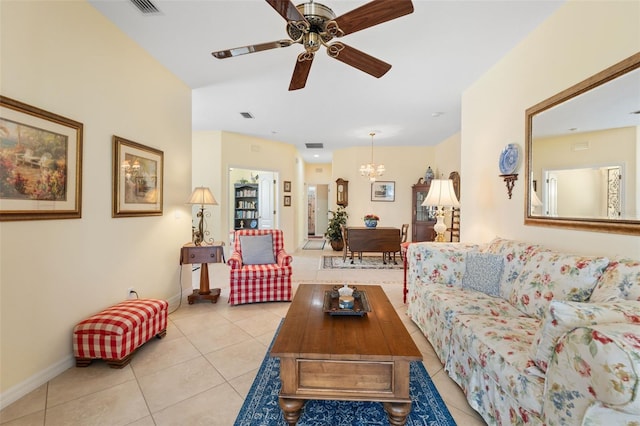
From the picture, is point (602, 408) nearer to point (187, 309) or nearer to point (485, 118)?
point (485, 118)

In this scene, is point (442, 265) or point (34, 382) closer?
point (34, 382)

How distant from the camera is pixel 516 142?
8.78ft

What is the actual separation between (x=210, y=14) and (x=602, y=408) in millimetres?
3090

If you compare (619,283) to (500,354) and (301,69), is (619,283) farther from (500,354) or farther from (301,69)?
(301,69)

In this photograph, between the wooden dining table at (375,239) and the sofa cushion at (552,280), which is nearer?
the sofa cushion at (552,280)

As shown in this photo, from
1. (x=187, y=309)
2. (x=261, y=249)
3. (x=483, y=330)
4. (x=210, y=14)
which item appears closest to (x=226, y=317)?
(x=187, y=309)

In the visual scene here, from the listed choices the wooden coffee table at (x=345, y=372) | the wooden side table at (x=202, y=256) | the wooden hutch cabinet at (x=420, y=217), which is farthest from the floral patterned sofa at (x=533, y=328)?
the wooden hutch cabinet at (x=420, y=217)

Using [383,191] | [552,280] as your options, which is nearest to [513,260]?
[552,280]

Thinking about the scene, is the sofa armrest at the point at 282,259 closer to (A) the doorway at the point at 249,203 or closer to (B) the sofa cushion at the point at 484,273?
(B) the sofa cushion at the point at 484,273

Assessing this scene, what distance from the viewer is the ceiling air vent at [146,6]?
2109 millimetres

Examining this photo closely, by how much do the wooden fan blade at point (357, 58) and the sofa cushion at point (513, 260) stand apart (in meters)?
1.72

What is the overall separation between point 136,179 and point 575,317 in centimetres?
325

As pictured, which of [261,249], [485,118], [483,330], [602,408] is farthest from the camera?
[261,249]

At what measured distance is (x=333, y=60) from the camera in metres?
2.90
